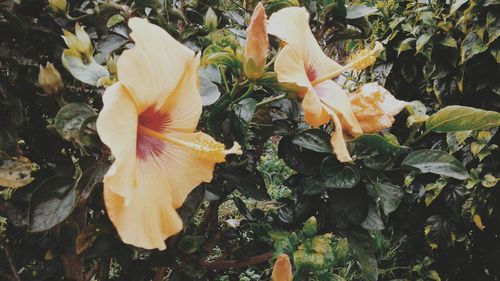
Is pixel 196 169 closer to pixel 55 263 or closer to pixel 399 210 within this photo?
pixel 55 263

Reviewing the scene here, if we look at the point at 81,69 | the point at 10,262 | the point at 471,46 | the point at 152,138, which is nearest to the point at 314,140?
the point at 152,138

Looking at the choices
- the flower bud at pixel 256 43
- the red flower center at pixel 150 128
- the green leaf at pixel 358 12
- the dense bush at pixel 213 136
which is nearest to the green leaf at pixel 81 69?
the dense bush at pixel 213 136

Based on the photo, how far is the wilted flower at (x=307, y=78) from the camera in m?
0.76

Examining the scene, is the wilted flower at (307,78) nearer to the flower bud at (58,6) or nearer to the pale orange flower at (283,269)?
the pale orange flower at (283,269)

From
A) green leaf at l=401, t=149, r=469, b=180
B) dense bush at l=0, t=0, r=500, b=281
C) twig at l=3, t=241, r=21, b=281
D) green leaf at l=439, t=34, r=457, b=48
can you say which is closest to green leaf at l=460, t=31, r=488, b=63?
green leaf at l=439, t=34, r=457, b=48

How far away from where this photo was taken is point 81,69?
746 mm

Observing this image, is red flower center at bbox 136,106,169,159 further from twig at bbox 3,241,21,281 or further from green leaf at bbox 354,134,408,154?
twig at bbox 3,241,21,281

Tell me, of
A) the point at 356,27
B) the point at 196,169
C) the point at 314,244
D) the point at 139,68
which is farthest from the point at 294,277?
the point at 356,27

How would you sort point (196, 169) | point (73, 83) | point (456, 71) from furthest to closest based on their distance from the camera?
1. point (456, 71)
2. point (73, 83)
3. point (196, 169)

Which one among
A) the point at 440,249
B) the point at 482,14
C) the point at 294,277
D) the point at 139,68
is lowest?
the point at 440,249

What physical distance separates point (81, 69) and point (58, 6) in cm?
23

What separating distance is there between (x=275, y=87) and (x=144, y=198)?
1.04 feet

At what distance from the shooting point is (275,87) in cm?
82

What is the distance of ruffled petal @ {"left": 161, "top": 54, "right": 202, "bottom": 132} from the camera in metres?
0.68
